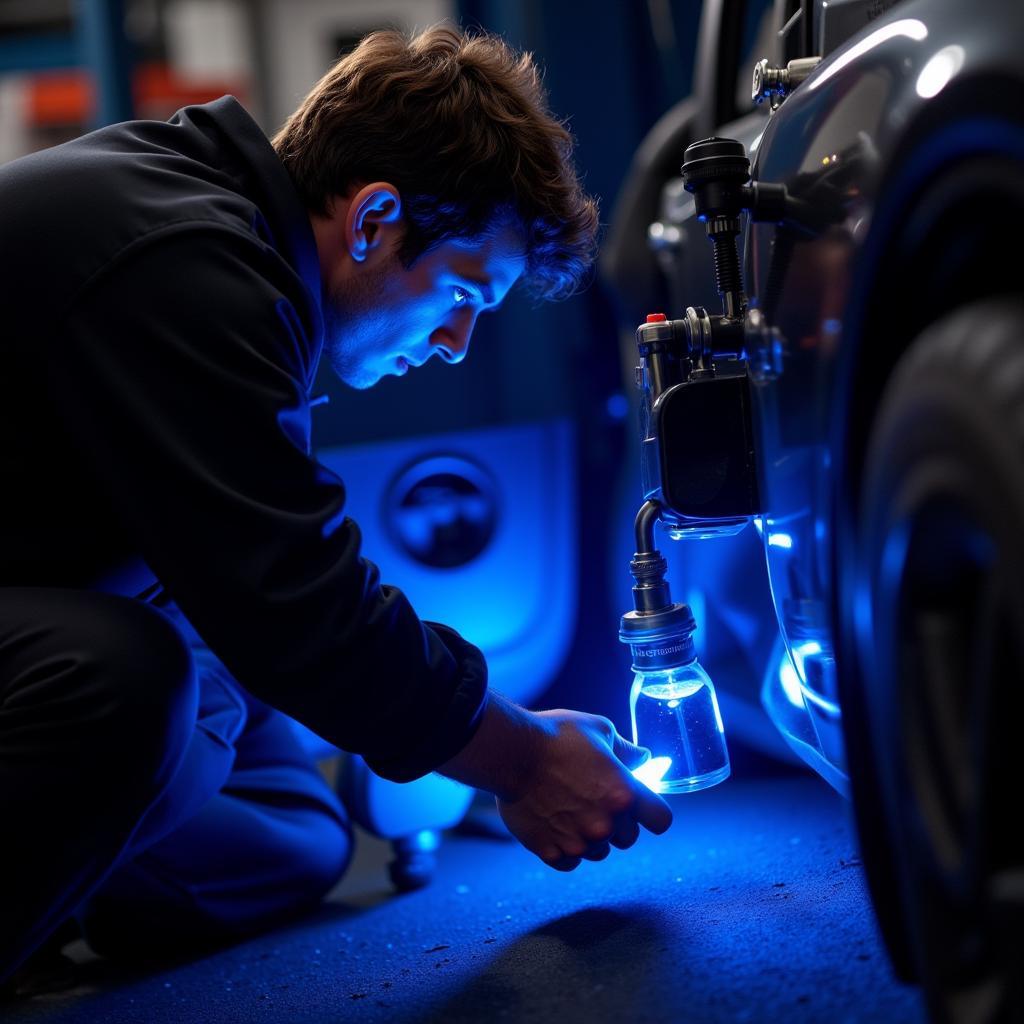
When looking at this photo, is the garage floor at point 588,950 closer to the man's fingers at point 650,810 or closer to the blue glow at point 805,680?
the man's fingers at point 650,810

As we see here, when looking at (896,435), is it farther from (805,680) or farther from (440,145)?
(440,145)

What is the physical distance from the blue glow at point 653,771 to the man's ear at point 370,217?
2.05 feet

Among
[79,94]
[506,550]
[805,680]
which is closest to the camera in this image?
[805,680]

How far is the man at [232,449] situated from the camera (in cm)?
106

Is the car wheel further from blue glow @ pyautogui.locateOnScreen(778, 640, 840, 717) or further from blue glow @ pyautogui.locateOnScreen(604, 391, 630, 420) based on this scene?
blue glow @ pyautogui.locateOnScreen(604, 391, 630, 420)

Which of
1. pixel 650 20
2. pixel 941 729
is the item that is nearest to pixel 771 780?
pixel 941 729

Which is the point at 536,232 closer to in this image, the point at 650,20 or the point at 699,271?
the point at 699,271

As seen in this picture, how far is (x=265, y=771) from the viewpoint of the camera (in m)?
1.74

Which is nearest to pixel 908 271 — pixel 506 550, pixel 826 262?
pixel 826 262

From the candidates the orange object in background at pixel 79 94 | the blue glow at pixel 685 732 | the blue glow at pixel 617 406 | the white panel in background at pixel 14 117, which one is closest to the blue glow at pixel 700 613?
the blue glow at pixel 685 732

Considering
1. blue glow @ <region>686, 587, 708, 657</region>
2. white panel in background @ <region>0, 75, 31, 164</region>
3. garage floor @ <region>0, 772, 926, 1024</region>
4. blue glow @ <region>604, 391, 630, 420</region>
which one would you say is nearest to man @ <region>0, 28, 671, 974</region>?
garage floor @ <region>0, 772, 926, 1024</region>

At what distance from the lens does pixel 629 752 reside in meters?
1.32

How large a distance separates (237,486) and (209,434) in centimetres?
5

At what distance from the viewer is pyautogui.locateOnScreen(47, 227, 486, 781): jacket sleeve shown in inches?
41.3
